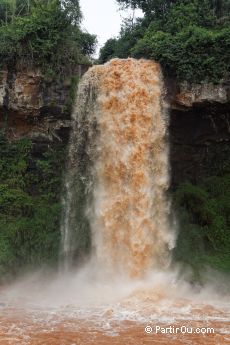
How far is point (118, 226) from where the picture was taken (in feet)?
40.0

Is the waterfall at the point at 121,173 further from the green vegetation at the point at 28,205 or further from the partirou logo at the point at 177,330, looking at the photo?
the partirou logo at the point at 177,330

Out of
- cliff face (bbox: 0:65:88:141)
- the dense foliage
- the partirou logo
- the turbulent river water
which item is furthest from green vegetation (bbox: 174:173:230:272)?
the dense foliage

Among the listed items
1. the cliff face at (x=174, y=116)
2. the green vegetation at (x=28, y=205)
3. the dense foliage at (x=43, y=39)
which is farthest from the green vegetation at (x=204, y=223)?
the dense foliage at (x=43, y=39)

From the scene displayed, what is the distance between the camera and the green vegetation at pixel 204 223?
12.7 meters

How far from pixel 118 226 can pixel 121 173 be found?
1.51 meters

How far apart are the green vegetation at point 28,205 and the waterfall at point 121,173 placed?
1.94 ft

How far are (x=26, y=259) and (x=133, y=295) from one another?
13.4ft

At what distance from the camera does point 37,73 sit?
14.2m

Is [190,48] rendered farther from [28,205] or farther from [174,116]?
[28,205]

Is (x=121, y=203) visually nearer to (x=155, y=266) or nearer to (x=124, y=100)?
(x=155, y=266)

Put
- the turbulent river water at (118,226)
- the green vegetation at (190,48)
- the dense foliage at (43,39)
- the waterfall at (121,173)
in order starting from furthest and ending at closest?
the dense foliage at (43,39)
the green vegetation at (190,48)
the waterfall at (121,173)
the turbulent river water at (118,226)

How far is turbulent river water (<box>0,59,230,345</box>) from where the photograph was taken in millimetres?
10094

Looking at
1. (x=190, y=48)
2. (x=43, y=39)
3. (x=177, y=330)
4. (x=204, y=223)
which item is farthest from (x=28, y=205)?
(x=177, y=330)

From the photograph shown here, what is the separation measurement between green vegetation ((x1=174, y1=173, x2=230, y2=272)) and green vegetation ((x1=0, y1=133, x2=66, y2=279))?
3.83 m
